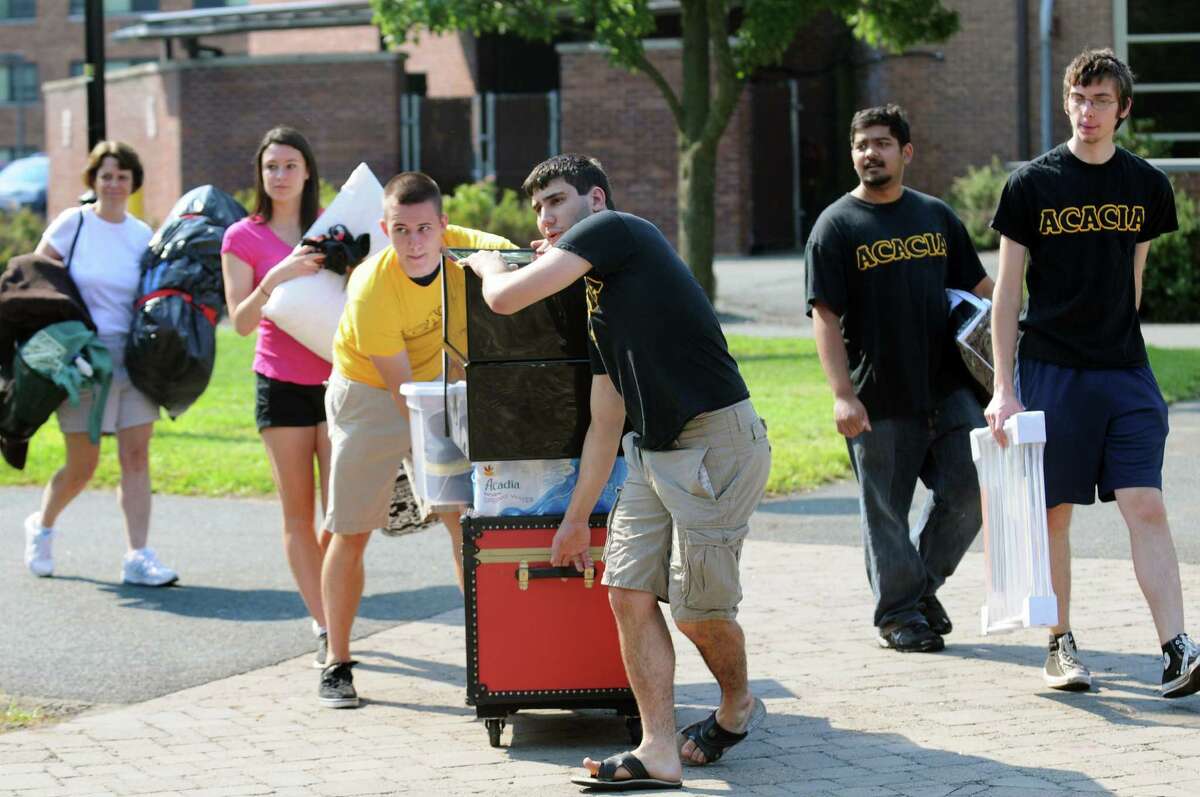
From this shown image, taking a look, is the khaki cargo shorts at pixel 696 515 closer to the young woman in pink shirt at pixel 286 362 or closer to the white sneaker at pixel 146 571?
the young woman in pink shirt at pixel 286 362

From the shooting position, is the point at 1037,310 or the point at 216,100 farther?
the point at 216,100

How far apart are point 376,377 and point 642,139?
23411 millimetres

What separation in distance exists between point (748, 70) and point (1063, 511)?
13.4 m

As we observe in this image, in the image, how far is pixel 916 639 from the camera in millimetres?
6793

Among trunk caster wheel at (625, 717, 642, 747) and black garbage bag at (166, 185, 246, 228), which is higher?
black garbage bag at (166, 185, 246, 228)

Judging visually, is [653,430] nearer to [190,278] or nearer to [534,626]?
[534,626]

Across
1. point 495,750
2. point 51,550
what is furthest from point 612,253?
point 51,550

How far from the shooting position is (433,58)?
119 feet

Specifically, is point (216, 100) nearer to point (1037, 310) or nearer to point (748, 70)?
point (748, 70)

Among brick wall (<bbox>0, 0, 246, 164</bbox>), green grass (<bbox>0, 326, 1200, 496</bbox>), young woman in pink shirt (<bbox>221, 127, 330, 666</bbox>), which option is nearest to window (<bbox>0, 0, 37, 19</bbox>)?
brick wall (<bbox>0, 0, 246, 164</bbox>)

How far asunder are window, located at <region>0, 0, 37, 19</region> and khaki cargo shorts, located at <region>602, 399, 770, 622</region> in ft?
219

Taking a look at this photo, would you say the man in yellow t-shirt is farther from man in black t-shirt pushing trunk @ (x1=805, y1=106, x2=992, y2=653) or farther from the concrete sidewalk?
man in black t-shirt pushing trunk @ (x1=805, y1=106, x2=992, y2=653)

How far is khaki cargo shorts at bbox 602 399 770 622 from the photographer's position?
5.16 metres

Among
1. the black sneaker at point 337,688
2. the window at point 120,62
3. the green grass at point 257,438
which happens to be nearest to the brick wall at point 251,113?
the green grass at point 257,438
